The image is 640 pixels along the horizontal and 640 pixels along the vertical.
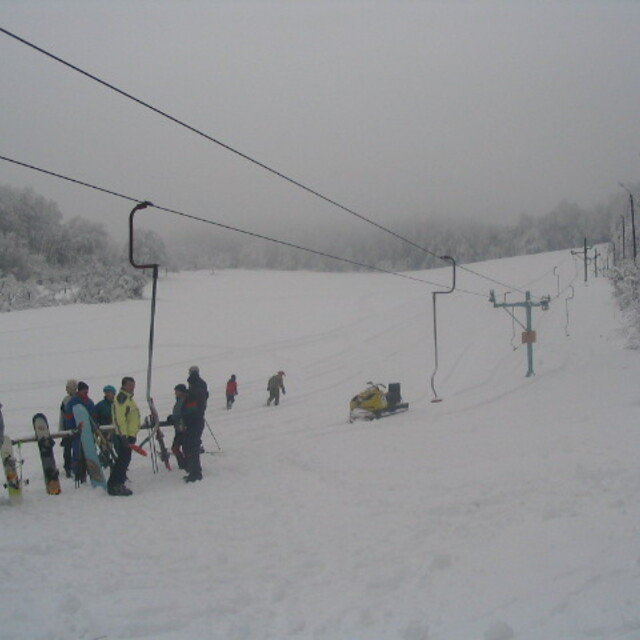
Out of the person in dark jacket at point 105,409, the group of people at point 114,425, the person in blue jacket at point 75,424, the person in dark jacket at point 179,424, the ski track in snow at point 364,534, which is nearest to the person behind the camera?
the ski track in snow at point 364,534

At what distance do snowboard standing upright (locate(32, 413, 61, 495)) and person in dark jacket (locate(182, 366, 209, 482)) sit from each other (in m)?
2.03

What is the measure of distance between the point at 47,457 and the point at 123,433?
1222 mm

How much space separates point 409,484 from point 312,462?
255 cm

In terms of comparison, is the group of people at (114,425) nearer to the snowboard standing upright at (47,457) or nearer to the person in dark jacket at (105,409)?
the person in dark jacket at (105,409)

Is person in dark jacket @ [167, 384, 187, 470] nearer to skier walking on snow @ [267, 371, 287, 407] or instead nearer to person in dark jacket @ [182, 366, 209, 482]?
person in dark jacket @ [182, 366, 209, 482]

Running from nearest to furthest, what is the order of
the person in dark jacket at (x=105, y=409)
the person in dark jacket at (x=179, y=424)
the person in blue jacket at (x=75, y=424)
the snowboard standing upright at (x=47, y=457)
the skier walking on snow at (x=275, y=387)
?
the snowboard standing upright at (x=47, y=457) → the person in blue jacket at (x=75, y=424) → the person in dark jacket at (x=179, y=424) → the person in dark jacket at (x=105, y=409) → the skier walking on snow at (x=275, y=387)

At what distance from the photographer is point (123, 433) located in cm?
909

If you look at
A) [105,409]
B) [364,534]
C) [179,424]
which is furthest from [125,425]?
[364,534]

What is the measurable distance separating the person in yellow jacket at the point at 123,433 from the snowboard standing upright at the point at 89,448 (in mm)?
360

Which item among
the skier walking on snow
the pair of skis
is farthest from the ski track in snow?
the skier walking on snow

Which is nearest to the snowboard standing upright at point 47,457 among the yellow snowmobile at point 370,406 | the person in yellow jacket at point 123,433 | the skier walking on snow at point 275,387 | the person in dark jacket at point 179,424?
the person in yellow jacket at point 123,433

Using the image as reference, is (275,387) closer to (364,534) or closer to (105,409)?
(105,409)

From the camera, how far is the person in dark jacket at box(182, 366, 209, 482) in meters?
9.69

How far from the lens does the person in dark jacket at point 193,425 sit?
969 centimetres
